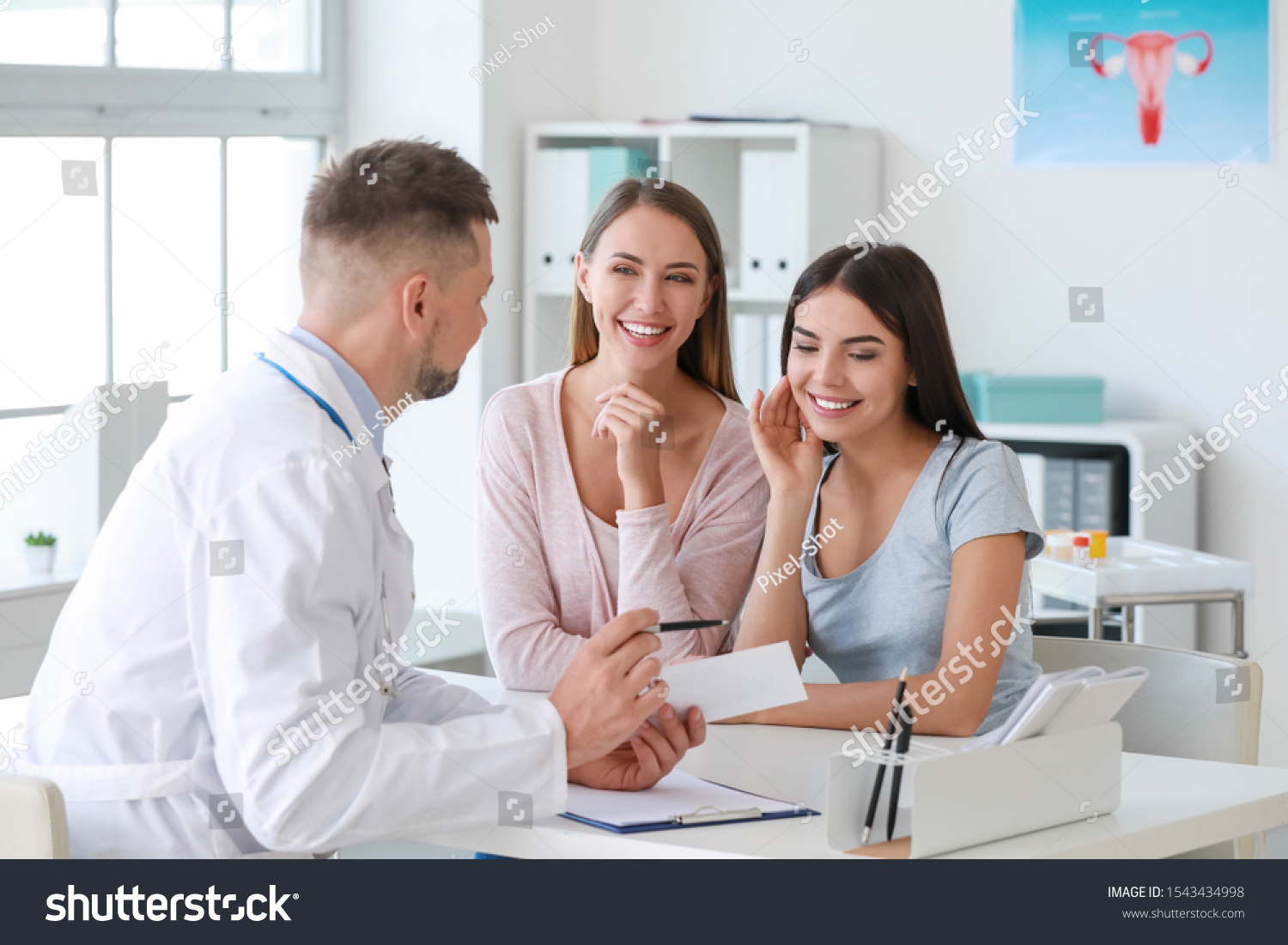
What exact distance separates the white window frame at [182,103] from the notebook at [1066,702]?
2.88 metres

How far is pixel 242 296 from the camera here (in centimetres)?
427

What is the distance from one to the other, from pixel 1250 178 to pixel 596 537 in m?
2.62

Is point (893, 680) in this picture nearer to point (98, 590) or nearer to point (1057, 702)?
point (1057, 702)

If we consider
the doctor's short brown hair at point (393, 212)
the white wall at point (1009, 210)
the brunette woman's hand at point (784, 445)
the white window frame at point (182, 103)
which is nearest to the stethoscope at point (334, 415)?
the doctor's short brown hair at point (393, 212)

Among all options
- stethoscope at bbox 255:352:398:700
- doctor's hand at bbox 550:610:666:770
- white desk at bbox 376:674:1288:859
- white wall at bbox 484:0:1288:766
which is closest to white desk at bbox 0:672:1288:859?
white desk at bbox 376:674:1288:859

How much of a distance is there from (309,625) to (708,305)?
115 centimetres

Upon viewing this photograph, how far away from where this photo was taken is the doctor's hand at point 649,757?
1.65 metres

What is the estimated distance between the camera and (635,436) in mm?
2160

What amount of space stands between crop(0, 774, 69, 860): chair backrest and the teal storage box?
3102 millimetres

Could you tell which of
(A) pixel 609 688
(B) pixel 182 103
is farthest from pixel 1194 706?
(B) pixel 182 103

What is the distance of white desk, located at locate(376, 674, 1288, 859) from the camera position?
148cm

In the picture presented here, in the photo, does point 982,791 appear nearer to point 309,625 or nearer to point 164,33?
point 309,625
